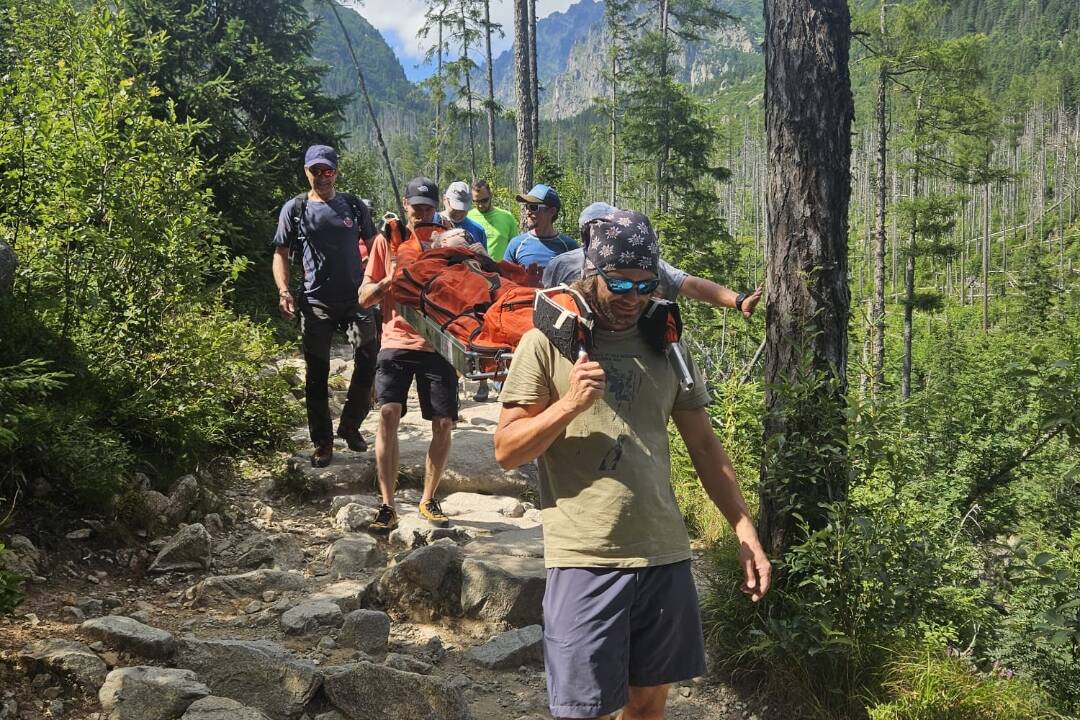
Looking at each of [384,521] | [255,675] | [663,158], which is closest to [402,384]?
→ [384,521]

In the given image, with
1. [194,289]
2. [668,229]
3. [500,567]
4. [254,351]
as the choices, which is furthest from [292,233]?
[668,229]

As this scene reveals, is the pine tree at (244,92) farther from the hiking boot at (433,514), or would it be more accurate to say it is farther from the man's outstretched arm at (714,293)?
the man's outstretched arm at (714,293)

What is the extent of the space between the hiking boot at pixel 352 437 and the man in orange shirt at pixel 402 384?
1439 mm

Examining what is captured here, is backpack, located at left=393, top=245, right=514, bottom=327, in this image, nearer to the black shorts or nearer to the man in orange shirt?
the man in orange shirt

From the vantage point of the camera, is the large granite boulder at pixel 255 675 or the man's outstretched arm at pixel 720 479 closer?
the man's outstretched arm at pixel 720 479

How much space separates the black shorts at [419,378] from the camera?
17.8ft

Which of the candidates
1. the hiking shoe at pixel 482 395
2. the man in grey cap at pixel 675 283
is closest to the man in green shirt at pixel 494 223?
the hiking shoe at pixel 482 395

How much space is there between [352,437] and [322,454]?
0.40 m

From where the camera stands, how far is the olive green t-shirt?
88.7 inches

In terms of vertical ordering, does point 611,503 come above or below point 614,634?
above

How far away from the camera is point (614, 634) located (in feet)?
7.20

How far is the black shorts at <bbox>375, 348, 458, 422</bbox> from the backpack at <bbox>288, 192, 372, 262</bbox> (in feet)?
4.23

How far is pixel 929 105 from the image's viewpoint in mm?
31109

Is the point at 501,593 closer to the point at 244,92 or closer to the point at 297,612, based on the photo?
the point at 297,612
